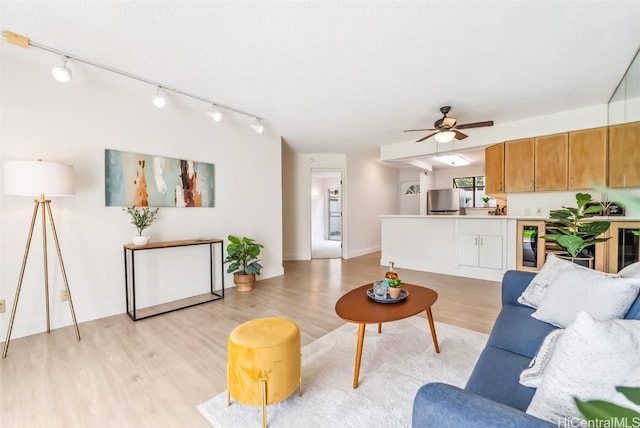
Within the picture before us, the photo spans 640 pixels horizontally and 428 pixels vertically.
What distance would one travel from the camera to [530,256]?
161 inches

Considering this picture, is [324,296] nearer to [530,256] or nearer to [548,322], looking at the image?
[548,322]

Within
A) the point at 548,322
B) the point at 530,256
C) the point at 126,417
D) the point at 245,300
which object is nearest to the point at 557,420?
the point at 548,322

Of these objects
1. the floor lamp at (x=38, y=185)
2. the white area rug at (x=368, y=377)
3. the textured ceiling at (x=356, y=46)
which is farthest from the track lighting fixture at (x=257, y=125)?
the white area rug at (x=368, y=377)

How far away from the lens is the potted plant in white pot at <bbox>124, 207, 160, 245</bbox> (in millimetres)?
3004

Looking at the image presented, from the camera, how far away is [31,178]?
2.19m

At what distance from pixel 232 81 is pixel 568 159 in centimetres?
465

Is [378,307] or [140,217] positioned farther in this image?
[140,217]

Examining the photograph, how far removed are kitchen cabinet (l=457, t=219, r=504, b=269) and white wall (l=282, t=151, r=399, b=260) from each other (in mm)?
2578

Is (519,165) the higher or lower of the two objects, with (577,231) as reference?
higher

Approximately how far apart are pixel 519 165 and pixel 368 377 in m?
4.22

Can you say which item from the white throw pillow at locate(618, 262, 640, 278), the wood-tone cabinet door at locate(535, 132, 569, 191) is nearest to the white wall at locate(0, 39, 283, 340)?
the white throw pillow at locate(618, 262, 640, 278)

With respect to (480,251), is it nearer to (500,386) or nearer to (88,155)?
(500,386)

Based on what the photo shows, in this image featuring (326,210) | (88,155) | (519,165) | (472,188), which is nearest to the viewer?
(88,155)

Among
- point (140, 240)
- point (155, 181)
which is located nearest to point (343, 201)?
point (155, 181)
